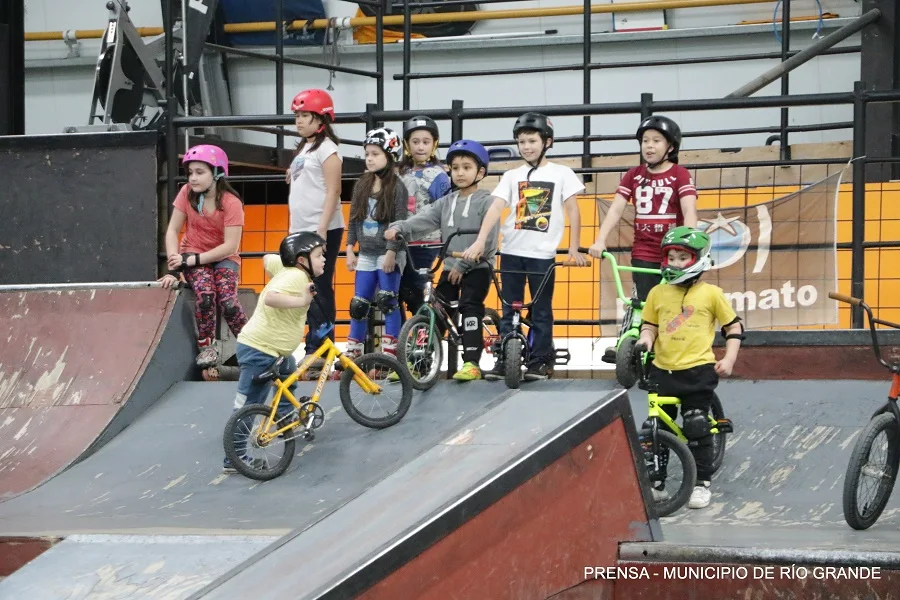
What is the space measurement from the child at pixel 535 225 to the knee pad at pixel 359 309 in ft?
2.68

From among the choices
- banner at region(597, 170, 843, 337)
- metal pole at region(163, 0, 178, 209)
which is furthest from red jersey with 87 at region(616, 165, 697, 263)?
metal pole at region(163, 0, 178, 209)

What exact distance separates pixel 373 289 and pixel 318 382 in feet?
3.70

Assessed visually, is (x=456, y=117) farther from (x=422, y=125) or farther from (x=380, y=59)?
(x=380, y=59)

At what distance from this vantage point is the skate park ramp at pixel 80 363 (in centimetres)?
779

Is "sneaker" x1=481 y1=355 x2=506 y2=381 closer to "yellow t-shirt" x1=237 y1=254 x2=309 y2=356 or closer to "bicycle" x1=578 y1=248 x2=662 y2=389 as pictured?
"bicycle" x1=578 y1=248 x2=662 y2=389

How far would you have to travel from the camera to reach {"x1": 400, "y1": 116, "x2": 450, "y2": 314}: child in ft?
26.6

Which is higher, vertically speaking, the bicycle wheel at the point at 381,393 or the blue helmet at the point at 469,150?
→ the blue helmet at the point at 469,150

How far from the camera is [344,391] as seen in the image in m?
7.31

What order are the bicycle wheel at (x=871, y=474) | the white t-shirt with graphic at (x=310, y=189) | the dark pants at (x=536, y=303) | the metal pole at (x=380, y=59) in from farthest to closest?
the metal pole at (x=380, y=59), the white t-shirt with graphic at (x=310, y=189), the dark pants at (x=536, y=303), the bicycle wheel at (x=871, y=474)

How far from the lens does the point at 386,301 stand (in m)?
7.80

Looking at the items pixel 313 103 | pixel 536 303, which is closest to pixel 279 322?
pixel 536 303

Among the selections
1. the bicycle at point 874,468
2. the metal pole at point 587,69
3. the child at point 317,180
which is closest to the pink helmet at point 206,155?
the child at point 317,180

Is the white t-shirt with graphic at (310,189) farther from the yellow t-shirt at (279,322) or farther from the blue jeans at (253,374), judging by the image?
the blue jeans at (253,374)

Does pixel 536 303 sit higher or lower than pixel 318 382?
higher
